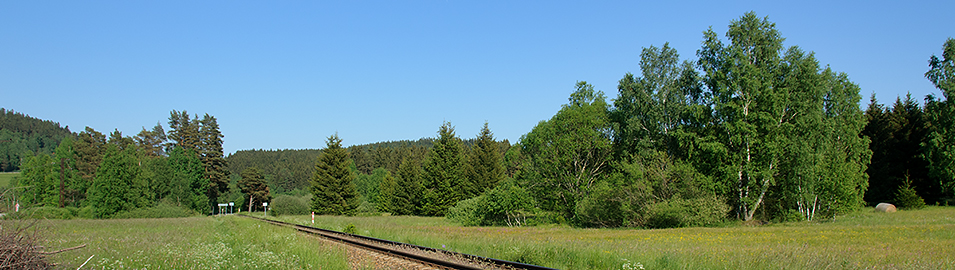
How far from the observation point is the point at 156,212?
6053 centimetres

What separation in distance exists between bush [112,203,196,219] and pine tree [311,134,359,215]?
60.6ft

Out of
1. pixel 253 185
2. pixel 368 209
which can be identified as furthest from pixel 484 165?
pixel 253 185

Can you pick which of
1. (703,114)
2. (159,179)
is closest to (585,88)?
(703,114)

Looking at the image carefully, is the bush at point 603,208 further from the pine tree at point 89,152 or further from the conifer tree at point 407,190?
the pine tree at point 89,152

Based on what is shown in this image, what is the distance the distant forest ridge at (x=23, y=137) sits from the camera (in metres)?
146

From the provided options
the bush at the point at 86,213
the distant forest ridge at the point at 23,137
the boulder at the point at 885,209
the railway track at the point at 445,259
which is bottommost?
the boulder at the point at 885,209

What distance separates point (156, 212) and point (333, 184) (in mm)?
22292

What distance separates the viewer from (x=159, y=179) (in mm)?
70938

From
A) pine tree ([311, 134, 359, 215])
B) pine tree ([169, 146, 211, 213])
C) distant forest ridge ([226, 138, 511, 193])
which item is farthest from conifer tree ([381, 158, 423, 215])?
pine tree ([169, 146, 211, 213])

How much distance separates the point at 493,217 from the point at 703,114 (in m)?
17.1

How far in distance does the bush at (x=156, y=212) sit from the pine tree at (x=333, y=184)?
727 inches

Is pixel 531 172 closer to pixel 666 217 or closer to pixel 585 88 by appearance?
pixel 585 88

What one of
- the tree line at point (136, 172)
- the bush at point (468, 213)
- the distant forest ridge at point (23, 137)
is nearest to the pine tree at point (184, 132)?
the tree line at point (136, 172)

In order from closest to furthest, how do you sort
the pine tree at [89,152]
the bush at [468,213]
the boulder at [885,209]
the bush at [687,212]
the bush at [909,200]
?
the bush at [687,212] < the boulder at [885,209] < the bush at [909,200] < the bush at [468,213] < the pine tree at [89,152]
